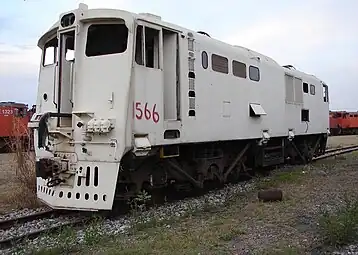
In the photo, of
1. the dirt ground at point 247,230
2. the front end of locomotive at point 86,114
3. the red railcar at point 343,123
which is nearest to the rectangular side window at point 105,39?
the front end of locomotive at point 86,114

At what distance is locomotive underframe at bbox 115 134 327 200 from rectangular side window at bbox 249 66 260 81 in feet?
5.34

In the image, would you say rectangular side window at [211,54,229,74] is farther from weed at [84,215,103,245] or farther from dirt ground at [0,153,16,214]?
dirt ground at [0,153,16,214]

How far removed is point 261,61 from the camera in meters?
12.8

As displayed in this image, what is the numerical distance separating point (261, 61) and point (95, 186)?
22.4ft

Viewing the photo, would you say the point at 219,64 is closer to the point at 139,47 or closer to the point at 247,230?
the point at 139,47

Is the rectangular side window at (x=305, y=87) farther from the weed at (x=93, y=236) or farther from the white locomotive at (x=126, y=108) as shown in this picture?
the weed at (x=93, y=236)

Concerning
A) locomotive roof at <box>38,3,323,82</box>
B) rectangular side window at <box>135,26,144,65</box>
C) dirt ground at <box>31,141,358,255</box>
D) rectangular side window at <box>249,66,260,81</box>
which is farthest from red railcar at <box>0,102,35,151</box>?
dirt ground at <box>31,141,358,255</box>

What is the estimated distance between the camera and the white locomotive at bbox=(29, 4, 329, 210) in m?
7.68

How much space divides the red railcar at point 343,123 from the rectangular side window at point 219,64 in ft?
131

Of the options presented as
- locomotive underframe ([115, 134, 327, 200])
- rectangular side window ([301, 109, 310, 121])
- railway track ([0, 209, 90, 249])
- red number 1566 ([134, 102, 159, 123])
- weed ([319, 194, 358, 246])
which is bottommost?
railway track ([0, 209, 90, 249])

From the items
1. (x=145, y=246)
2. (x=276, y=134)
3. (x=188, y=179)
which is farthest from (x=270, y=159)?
(x=145, y=246)

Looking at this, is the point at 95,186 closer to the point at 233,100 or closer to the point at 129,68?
the point at 129,68

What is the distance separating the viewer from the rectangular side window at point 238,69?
11045mm

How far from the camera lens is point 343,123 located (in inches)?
2002
